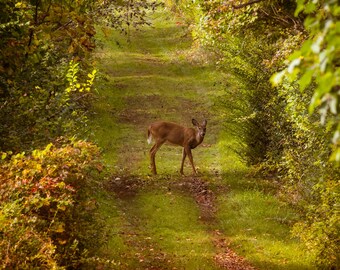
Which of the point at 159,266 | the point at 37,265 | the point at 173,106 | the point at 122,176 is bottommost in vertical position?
the point at 173,106

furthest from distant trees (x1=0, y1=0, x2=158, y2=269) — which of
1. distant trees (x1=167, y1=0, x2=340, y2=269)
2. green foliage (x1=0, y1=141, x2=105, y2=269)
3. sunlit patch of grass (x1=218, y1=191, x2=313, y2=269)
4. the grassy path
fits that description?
sunlit patch of grass (x1=218, y1=191, x2=313, y2=269)

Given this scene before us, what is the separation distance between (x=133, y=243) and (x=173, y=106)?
20.8m

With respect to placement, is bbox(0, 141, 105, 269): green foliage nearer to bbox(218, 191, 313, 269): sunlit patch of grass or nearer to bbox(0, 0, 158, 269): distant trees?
bbox(0, 0, 158, 269): distant trees

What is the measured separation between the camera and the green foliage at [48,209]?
7.95 m

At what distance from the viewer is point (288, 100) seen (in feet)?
47.8

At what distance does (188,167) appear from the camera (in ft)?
75.3

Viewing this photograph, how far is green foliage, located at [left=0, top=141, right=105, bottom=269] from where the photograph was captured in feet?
26.1

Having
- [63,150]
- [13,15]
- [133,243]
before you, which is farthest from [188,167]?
[63,150]

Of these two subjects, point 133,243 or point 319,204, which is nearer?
point 319,204

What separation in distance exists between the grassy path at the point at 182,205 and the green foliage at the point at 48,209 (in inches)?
77.2

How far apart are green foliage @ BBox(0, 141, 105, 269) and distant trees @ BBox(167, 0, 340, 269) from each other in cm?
353

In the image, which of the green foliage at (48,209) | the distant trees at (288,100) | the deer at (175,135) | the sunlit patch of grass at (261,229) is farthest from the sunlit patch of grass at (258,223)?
the green foliage at (48,209)

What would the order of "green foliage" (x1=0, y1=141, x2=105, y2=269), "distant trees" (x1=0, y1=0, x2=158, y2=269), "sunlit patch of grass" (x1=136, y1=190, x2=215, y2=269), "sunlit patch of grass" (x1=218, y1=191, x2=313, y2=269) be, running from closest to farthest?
"green foliage" (x1=0, y1=141, x2=105, y2=269)
"distant trees" (x1=0, y1=0, x2=158, y2=269)
"sunlit patch of grass" (x1=136, y1=190, x2=215, y2=269)
"sunlit patch of grass" (x1=218, y1=191, x2=313, y2=269)

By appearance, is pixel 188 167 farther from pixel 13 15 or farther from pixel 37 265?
pixel 37 265
